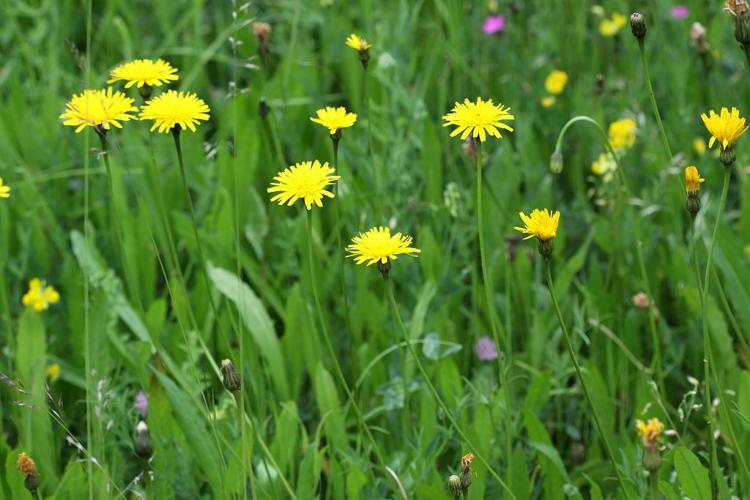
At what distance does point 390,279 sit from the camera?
1.59m

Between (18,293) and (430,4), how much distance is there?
1929 mm

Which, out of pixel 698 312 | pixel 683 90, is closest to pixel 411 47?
pixel 683 90

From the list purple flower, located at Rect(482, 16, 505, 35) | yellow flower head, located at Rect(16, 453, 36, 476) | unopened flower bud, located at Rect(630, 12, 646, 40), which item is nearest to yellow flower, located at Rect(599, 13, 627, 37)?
purple flower, located at Rect(482, 16, 505, 35)

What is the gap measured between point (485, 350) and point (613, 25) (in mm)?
1390

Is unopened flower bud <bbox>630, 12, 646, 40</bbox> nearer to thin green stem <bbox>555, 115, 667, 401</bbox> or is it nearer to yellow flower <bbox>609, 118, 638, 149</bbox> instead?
thin green stem <bbox>555, 115, 667, 401</bbox>

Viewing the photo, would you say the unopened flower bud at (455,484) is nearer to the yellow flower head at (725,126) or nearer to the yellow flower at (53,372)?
the yellow flower head at (725,126)

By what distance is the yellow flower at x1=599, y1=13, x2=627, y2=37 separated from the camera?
3.13 meters

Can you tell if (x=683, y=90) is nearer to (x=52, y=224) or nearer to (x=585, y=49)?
(x=585, y=49)

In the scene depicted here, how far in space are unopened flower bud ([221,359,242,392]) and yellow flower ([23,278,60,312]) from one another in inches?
38.0

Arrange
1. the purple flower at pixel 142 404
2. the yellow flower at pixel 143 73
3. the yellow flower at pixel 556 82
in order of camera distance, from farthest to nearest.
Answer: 1. the yellow flower at pixel 556 82
2. the purple flower at pixel 142 404
3. the yellow flower at pixel 143 73

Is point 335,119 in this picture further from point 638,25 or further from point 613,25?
point 613,25

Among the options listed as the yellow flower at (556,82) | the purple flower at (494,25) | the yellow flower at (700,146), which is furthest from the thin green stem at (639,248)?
the purple flower at (494,25)

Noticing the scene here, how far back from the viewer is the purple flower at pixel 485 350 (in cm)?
229

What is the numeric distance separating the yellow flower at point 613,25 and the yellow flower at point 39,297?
1.86 metres
